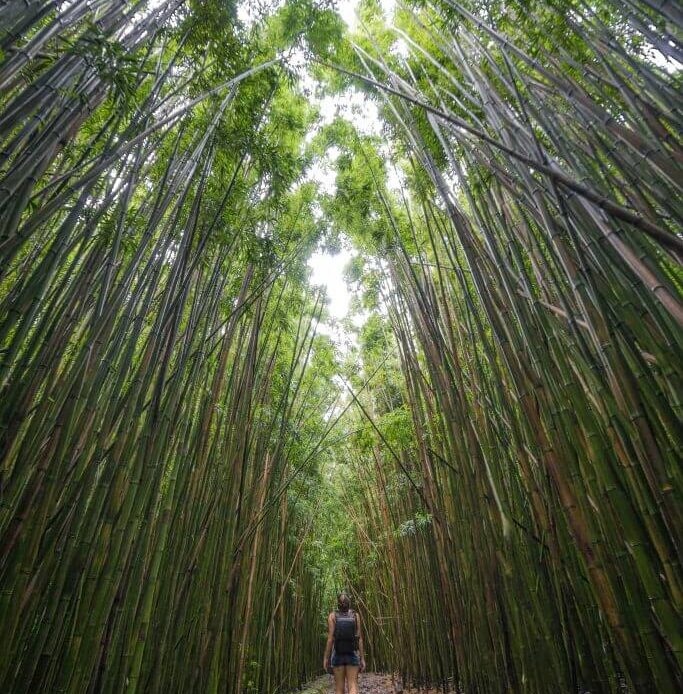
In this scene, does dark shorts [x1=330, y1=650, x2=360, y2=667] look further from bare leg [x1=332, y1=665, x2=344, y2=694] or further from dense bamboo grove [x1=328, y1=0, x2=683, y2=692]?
dense bamboo grove [x1=328, y1=0, x2=683, y2=692]

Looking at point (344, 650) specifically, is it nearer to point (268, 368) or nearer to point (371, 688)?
point (371, 688)

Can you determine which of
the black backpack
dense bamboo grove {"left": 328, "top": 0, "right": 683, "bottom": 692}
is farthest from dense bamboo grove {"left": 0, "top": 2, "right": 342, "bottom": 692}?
the black backpack

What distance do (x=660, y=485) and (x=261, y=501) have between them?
2.48 meters

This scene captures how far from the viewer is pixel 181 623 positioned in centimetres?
178

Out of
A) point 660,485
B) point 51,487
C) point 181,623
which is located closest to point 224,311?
point 51,487

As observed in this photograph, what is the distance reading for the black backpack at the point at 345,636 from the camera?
3.61 meters

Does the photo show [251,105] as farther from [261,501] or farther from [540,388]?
[261,501]

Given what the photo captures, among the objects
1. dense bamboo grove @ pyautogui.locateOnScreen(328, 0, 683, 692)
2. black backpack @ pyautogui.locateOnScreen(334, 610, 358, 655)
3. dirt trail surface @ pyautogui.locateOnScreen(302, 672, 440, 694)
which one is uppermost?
dense bamboo grove @ pyautogui.locateOnScreen(328, 0, 683, 692)

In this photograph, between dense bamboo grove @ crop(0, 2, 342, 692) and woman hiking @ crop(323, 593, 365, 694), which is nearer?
dense bamboo grove @ crop(0, 2, 342, 692)

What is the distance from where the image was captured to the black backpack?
11.9ft

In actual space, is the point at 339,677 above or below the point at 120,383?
below

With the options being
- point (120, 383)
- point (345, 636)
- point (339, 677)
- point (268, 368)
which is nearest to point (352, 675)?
point (339, 677)

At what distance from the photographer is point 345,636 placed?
3.61 meters

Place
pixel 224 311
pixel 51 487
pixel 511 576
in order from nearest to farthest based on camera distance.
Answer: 1. pixel 51 487
2. pixel 511 576
3. pixel 224 311
